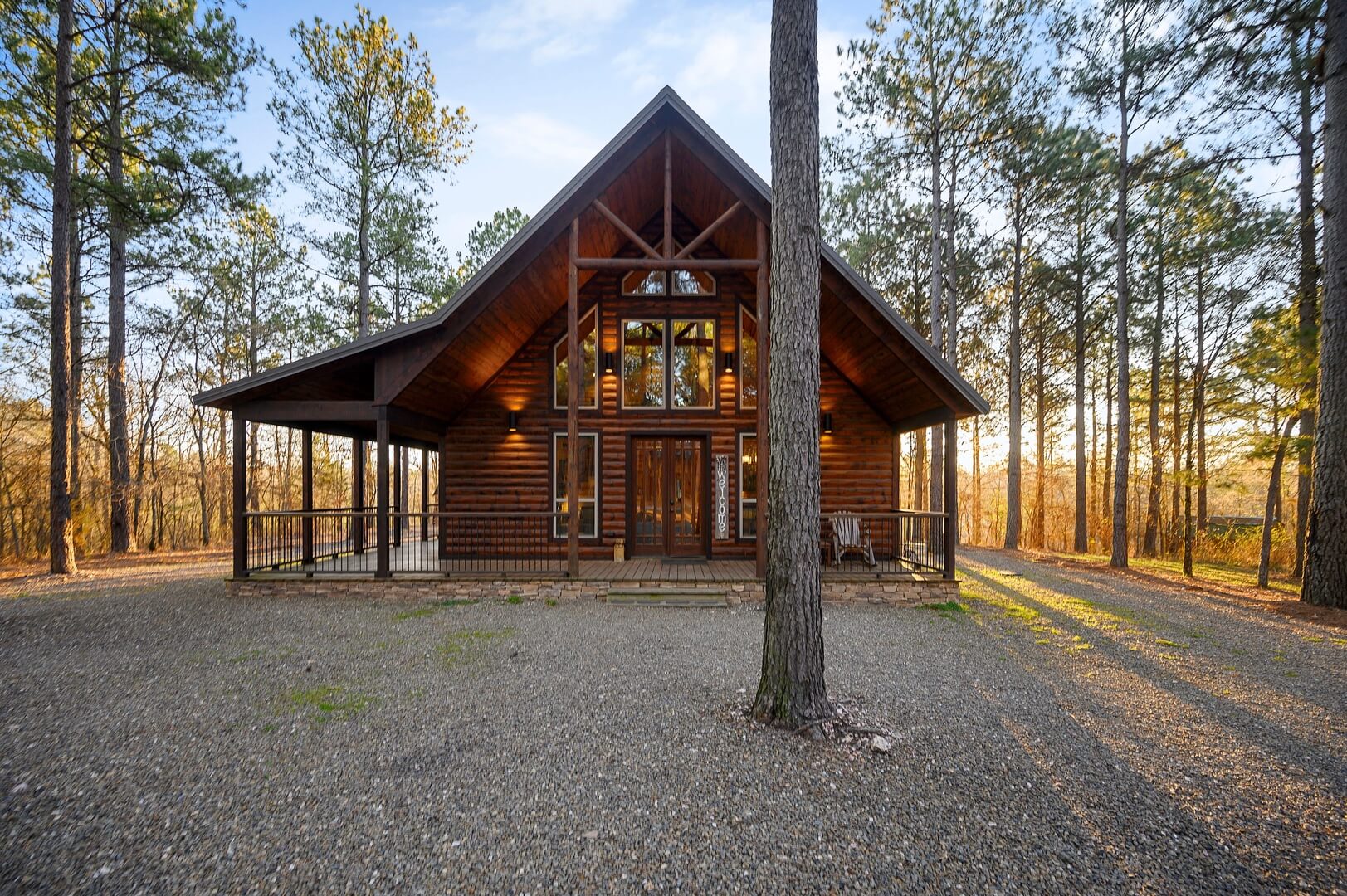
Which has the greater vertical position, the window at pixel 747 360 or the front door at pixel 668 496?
the window at pixel 747 360

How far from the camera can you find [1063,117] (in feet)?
35.9

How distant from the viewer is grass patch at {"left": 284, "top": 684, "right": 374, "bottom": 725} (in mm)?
3748

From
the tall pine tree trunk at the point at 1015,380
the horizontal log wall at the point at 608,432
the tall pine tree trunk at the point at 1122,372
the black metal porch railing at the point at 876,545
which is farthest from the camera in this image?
the tall pine tree trunk at the point at 1015,380

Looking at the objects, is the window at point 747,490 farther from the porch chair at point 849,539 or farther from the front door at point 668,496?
the porch chair at point 849,539

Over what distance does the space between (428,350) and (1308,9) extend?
12.5 meters

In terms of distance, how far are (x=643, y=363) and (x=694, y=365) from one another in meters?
0.92

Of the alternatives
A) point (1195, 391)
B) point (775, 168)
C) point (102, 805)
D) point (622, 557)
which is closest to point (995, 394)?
point (1195, 391)

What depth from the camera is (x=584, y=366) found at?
31.4 ft

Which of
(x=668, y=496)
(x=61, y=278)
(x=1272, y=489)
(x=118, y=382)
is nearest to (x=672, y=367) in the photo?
(x=668, y=496)

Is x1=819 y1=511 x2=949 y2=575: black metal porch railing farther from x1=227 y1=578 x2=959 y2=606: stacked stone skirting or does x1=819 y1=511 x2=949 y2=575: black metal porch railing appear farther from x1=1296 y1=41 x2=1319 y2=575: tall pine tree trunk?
x1=1296 y1=41 x2=1319 y2=575: tall pine tree trunk

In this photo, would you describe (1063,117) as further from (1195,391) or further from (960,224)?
(1195,391)

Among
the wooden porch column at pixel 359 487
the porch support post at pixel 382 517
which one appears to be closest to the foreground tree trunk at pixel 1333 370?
the porch support post at pixel 382 517

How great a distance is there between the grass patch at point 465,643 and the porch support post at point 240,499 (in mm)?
4191

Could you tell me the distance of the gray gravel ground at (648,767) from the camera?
2.25 metres
